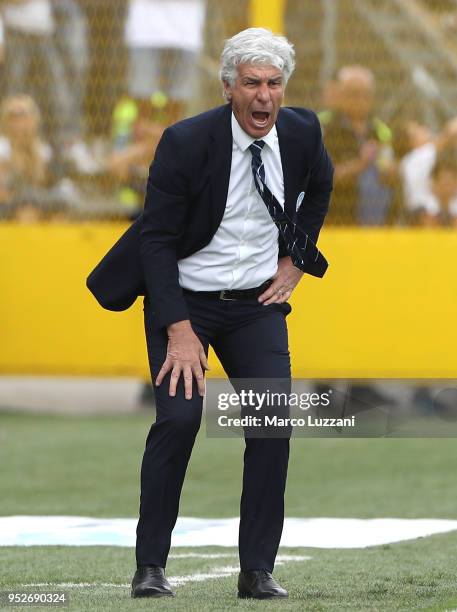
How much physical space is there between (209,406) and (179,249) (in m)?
0.72

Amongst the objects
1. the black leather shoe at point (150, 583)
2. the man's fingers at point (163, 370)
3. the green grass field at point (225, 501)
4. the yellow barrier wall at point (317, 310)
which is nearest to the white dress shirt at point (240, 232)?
the man's fingers at point (163, 370)

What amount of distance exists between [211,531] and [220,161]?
2.81 m

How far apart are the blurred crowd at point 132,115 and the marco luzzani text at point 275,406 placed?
18.8 feet

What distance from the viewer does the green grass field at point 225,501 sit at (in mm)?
5473

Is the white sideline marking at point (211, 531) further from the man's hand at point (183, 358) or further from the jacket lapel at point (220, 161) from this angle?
the jacket lapel at point (220, 161)

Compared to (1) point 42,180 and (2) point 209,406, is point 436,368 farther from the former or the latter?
(2) point 209,406

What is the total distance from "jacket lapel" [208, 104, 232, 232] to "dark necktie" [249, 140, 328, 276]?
3.3 inches

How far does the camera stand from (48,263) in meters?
12.3

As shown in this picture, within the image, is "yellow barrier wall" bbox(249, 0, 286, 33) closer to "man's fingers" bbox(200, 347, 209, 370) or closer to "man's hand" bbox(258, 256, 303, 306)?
"man's hand" bbox(258, 256, 303, 306)

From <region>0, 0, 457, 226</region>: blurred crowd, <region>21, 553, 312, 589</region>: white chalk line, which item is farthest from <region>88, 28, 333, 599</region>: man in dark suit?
<region>0, 0, 457, 226</region>: blurred crowd

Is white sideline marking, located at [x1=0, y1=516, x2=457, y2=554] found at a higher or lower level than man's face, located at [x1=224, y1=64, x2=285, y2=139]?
lower

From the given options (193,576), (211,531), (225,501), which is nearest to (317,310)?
(225,501)

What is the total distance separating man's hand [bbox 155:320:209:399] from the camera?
17.3ft

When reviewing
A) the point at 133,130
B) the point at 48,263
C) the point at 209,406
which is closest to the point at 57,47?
the point at 133,130
